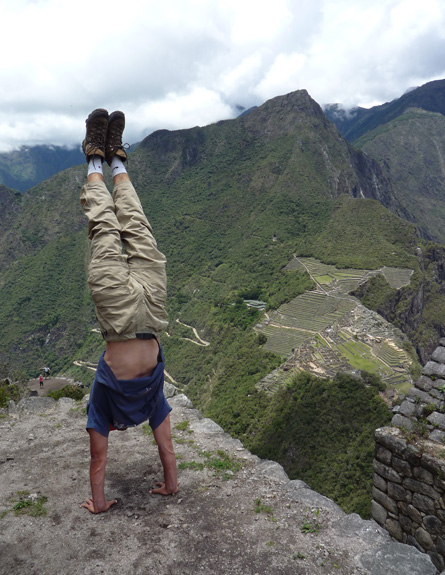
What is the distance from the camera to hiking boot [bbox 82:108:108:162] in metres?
3.27

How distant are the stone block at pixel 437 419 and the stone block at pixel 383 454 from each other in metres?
0.43

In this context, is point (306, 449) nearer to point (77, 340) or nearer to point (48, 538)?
point (48, 538)

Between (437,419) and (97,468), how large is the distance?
9.08 ft

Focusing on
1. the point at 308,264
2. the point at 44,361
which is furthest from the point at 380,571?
the point at 44,361

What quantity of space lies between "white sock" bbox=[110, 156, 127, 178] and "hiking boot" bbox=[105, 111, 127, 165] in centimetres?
3

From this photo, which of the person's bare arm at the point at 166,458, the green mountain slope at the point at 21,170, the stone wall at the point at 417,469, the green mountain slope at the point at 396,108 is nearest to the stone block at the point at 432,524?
the stone wall at the point at 417,469

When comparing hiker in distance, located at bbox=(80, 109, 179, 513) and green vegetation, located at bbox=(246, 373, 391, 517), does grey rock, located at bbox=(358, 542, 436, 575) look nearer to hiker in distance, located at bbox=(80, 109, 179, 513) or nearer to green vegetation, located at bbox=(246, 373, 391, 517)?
hiker in distance, located at bbox=(80, 109, 179, 513)

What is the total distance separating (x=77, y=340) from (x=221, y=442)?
1950 inches

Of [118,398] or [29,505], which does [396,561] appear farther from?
[29,505]

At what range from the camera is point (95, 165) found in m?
3.27

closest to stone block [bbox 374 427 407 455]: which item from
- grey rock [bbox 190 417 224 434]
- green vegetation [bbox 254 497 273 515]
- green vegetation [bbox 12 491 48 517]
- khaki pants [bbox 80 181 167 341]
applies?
green vegetation [bbox 254 497 273 515]

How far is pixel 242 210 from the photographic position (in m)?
64.9

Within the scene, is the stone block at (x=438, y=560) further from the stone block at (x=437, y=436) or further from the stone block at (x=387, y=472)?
the stone block at (x=437, y=436)

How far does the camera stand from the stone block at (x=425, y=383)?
324 centimetres
